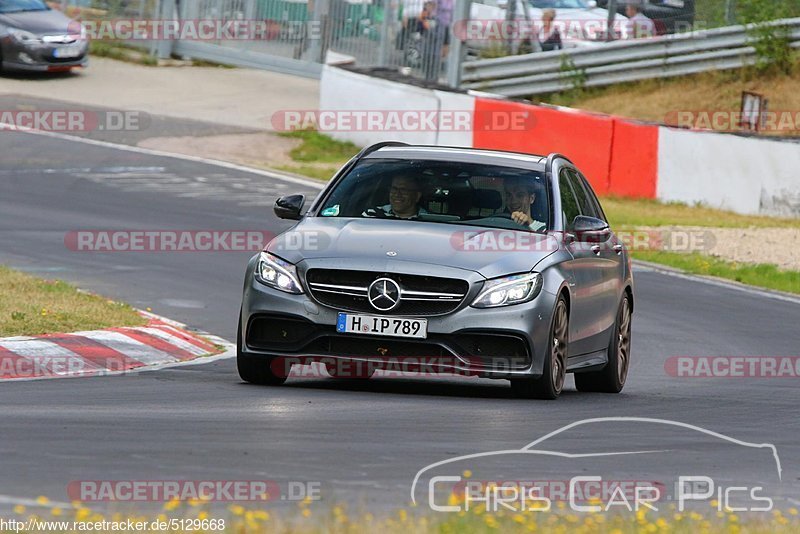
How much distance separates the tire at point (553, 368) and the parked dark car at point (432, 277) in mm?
10

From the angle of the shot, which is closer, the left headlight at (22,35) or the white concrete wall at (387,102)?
the white concrete wall at (387,102)

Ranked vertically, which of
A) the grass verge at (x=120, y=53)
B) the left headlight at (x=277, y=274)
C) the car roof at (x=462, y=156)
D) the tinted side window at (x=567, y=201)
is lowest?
the grass verge at (x=120, y=53)

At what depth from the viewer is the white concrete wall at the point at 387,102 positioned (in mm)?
27125

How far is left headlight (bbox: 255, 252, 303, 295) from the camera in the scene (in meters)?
9.81

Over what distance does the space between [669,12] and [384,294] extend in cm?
2171

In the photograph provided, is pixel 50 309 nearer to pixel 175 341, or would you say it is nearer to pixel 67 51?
pixel 175 341

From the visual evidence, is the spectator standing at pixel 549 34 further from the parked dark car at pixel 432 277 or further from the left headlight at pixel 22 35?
the parked dark car at pixel 432 277

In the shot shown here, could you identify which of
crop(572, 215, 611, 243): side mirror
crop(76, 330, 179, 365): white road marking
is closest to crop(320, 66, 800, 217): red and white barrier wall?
crop(572, 215, 611, 243): side mirror

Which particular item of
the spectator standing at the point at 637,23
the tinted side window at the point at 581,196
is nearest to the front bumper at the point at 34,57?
the spectator standing at the point at 637,23

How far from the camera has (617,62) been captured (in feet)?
103

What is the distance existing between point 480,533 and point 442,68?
25.6 meters

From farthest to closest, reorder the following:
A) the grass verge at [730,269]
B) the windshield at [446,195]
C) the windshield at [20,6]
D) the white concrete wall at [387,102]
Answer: the windshield at [20,6] → the white concrete wall at [387,102] → the grass verge at [730,269] → the windshield at [446,195]

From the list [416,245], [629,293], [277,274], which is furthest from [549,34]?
[277,274]

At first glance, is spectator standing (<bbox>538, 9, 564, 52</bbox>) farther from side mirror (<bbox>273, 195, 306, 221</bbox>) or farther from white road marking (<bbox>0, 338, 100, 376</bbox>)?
white road marking (<bbox>0, 338, 100, 376</bbox>)
